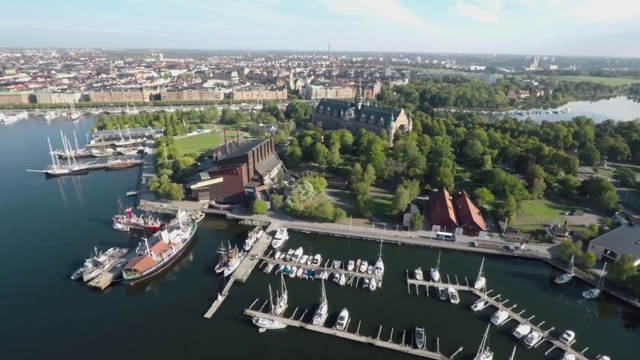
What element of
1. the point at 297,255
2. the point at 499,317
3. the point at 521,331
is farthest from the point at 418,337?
the point at 297,255

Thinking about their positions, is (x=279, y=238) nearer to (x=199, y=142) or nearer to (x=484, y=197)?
(x=484, y=197)

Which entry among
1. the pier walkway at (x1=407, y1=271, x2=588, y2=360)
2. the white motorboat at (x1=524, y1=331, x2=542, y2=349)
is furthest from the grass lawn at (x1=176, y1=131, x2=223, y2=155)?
the white motorboat at (x1=524, y1=331, x2=542, y2=349)

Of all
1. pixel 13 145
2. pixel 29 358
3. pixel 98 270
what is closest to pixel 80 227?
pixel 98 270

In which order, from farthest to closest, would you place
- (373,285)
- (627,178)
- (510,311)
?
(627,178), (373,285), (510,311)

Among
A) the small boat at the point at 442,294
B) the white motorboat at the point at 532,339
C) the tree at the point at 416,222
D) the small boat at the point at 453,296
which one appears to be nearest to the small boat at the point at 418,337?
the small boat at the point at 442,294

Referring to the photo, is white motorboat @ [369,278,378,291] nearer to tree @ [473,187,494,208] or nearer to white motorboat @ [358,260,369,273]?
white motorboat @ [358,260,369,273]

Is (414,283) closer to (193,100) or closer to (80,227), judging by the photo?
(80,227)
